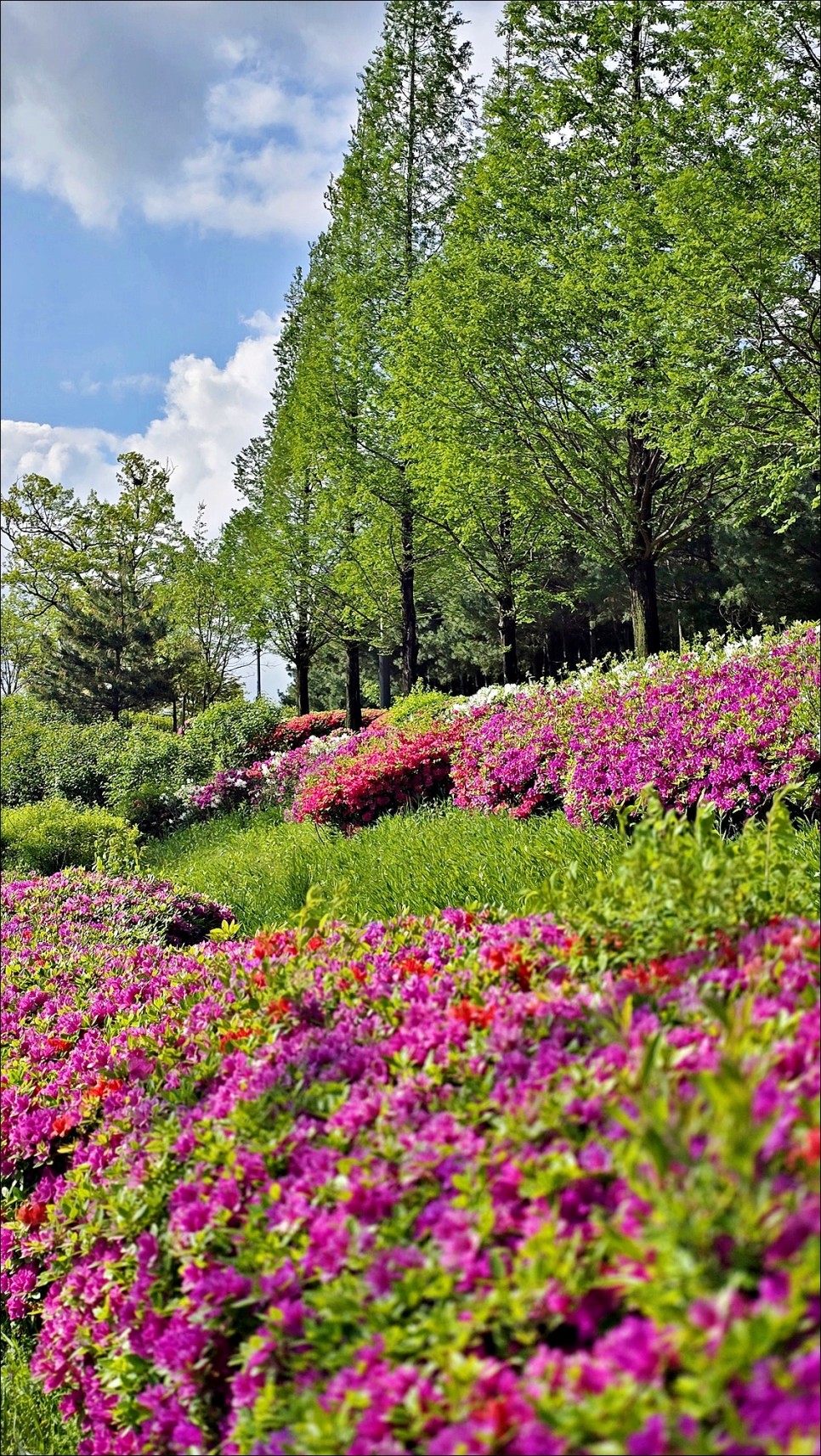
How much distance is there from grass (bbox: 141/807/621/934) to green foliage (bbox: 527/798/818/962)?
44cm

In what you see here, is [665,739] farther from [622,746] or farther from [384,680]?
[384,680]

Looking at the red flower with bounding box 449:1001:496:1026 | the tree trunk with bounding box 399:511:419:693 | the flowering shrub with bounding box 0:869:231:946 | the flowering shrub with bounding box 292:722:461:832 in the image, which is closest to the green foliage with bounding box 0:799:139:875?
the flowering shrub with bounding box 292:722:461:832

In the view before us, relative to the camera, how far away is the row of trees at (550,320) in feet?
28.2

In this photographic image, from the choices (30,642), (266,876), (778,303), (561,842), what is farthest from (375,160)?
(30,642)

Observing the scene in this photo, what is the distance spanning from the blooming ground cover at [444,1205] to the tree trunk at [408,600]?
12782 mm

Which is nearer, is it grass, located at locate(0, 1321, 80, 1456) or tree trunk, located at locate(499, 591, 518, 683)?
grass, located at locate(0, 1321, 80, 1456)

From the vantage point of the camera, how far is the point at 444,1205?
152 cm

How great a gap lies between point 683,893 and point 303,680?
2376 centimetres

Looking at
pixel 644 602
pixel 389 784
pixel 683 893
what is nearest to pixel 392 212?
pixel 644 602

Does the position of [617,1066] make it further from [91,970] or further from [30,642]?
[30,642]

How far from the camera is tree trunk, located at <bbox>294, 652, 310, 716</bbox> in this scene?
25188 mm

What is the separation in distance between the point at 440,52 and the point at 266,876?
1517 cm

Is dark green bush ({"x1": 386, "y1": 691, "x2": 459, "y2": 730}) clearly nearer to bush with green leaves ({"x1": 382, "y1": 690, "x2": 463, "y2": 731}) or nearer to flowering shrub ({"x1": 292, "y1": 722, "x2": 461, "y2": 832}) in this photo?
bush with green leaves ({"x1": 382, "y1": 690, "x2": 463, "y2": 731})

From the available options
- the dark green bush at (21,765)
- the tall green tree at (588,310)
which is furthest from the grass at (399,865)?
→ the dark green bush at (21,765)
